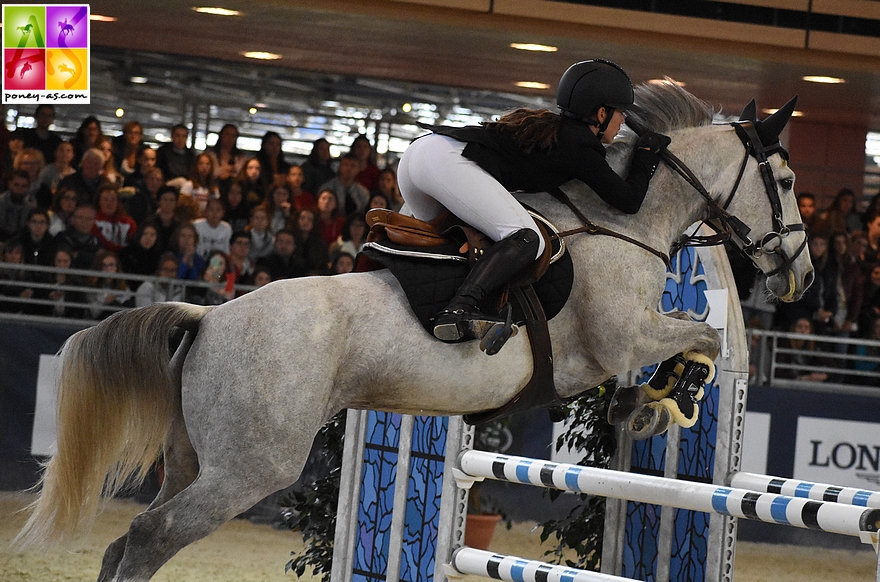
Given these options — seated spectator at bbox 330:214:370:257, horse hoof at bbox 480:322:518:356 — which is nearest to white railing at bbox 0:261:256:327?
seated spectator at bbox 330:214:370:257

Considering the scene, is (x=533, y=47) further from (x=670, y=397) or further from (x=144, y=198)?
(x=670, y=397)

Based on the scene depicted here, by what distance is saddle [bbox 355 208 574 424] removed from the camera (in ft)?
9.80

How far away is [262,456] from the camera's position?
2.85m

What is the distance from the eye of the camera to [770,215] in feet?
11.3

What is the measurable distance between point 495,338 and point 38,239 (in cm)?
610

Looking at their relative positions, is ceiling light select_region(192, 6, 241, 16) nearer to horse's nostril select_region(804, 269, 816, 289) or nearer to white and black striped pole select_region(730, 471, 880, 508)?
horse's nostril select_region(804, 269, 816, 289)

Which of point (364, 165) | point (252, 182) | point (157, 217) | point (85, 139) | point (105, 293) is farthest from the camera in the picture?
point (364, 165)

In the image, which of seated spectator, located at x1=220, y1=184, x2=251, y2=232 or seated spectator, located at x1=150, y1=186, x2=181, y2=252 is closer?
seated spectator, located at x1=150, y1=186, x2=181, y2=252

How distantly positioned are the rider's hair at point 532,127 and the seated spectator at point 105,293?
5.25 m

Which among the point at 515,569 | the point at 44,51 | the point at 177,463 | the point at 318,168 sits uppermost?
the point at 44,51

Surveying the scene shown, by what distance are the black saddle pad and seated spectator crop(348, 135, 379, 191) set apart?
6445 mm

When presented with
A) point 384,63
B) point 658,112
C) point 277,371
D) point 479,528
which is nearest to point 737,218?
point 658,112

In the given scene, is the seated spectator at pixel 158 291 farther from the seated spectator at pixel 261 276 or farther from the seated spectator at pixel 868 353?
the seated spectator at pixel 868 353

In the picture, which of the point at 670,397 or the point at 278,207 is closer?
the point at 670,397
